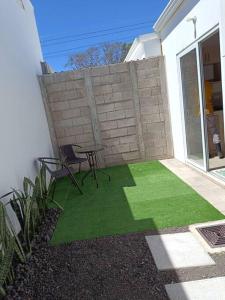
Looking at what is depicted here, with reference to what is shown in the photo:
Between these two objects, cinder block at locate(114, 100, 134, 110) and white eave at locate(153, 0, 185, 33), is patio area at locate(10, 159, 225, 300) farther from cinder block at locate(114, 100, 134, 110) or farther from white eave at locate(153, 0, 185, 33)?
white eave at locate(153, 0, 185, 33)

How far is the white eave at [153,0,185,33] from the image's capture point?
4730mm

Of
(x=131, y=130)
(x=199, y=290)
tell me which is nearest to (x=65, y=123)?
(x=131, y=130)

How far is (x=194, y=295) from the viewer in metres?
2.09

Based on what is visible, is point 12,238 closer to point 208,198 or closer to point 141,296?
point 141,296

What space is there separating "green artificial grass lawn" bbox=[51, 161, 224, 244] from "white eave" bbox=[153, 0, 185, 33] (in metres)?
2.92

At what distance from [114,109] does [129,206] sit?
288cm

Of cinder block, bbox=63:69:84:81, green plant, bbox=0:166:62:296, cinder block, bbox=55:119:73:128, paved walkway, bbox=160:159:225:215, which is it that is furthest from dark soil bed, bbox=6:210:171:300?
cinder block, bbox=63:69:84:81

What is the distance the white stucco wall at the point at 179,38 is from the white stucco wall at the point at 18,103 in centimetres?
278

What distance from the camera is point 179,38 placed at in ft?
16.7

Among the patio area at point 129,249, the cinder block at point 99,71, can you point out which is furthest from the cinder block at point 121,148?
the patio area at point 129,249

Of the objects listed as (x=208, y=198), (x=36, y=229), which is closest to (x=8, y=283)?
(x=36, y=229)

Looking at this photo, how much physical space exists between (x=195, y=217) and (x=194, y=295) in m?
1.31

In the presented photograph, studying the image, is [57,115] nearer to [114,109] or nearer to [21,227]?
[114,109]

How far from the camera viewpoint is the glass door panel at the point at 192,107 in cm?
483
